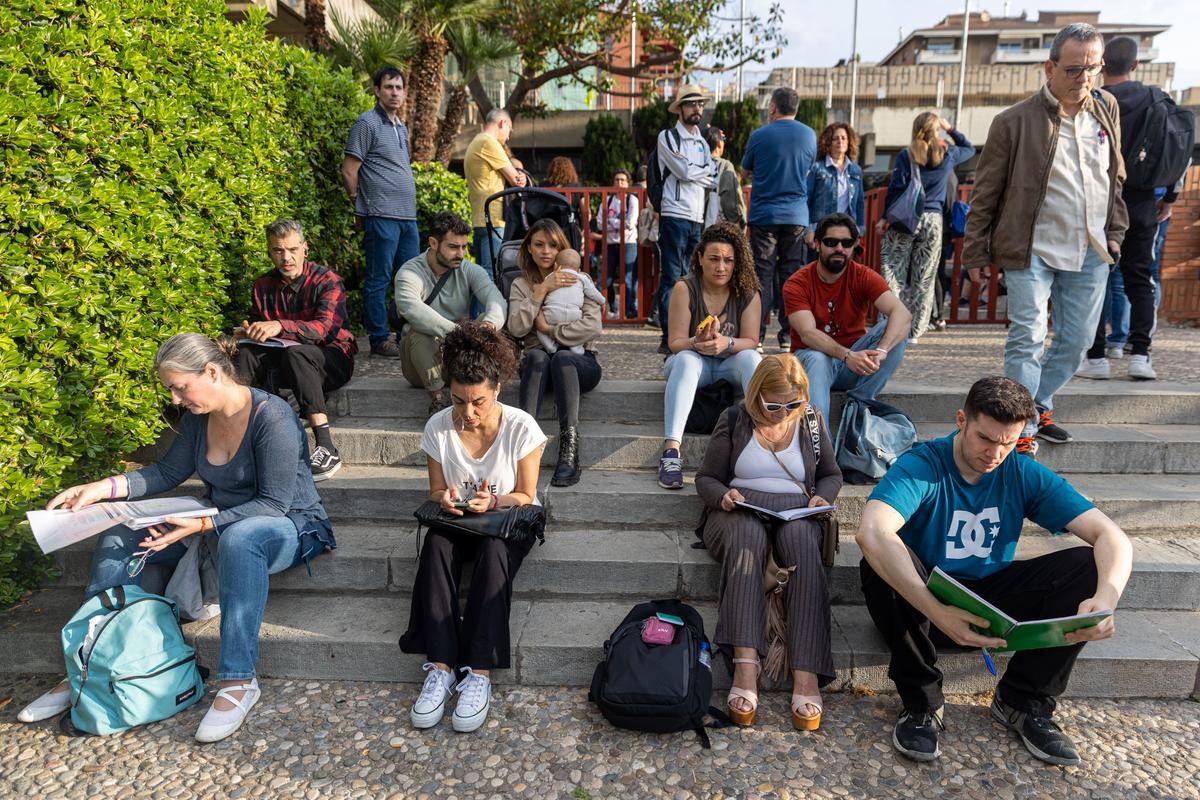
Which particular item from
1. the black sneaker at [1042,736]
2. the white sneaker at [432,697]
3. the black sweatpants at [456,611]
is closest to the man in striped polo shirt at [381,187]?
the black sweatpants at [456,611]

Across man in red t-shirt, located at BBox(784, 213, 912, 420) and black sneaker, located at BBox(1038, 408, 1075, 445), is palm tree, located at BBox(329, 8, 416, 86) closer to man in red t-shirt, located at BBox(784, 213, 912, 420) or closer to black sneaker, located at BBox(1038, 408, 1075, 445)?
man in red t-shirt, located at BBox(784, 213, 912, 420)

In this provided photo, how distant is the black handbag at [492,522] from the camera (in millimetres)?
3152

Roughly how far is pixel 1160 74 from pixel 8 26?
3229 cm

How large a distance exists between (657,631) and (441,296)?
2764 millimetres

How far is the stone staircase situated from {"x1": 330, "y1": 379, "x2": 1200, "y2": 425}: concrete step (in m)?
0.01

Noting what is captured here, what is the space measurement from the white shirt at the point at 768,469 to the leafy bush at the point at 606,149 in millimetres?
17064

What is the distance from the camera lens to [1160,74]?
2555 centimetres

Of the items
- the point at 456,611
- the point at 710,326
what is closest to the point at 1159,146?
the point at 710,326

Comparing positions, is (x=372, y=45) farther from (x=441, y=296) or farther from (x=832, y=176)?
(x=441, y=296)

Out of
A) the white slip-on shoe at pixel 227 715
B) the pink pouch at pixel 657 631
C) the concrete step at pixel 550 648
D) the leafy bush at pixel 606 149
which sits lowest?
the white slip-on shoe at pixel 227 715

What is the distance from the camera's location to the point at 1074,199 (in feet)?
13.1

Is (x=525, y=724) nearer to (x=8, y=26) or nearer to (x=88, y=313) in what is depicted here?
(x=88, y=313)

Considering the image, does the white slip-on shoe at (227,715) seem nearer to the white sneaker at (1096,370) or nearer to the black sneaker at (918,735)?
the black sneaker at (918,735)

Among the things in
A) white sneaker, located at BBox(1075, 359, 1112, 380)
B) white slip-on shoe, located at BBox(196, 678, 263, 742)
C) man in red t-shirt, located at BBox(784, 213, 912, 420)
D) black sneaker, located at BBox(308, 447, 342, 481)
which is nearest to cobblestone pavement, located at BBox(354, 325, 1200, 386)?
white sneaker, located at BBox(1075, 359, 1112, 380)
